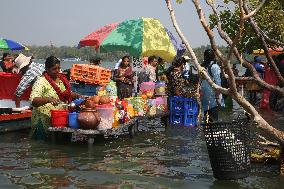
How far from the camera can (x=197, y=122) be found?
13.6 metres

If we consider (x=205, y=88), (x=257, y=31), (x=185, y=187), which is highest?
(x=257, y=31)

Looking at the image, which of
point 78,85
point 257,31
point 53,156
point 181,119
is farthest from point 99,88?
point 257,31

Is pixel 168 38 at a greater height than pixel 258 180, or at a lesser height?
greater

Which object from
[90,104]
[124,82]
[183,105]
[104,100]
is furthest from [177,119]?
[90,104]

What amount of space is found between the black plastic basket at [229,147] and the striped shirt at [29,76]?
624cm

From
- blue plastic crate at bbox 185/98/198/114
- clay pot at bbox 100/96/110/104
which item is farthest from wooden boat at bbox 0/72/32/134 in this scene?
blue plastic crate at bbox 185/98/198/114

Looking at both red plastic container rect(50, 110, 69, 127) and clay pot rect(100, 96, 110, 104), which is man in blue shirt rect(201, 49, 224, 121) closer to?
clay pot rect(100, 96, 110, 104)

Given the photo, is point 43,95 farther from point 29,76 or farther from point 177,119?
point 177,119

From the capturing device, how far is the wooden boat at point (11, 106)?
12359mm

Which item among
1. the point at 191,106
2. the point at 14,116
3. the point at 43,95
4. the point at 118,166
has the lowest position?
the point at 118,166

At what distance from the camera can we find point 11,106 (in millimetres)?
13727

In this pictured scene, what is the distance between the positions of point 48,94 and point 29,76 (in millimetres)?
2145

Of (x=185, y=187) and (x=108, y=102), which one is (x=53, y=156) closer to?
(x=108, y=102)

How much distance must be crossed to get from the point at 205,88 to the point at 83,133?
346 cm
